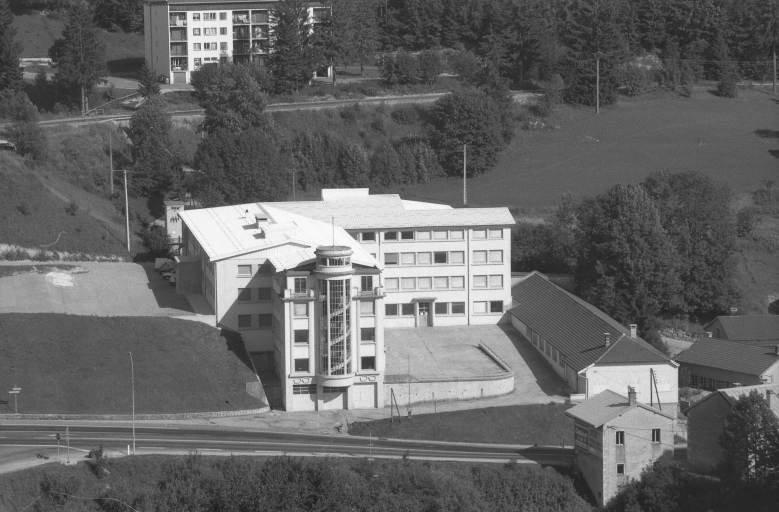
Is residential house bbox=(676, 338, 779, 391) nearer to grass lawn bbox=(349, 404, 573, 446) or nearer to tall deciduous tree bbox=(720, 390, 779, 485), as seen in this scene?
tall deciduous tree bbox=(720, 390, 779, 485)

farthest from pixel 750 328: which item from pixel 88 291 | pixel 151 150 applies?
pixel 151 150

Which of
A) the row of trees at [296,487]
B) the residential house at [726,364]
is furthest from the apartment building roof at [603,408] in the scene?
the residential house at [726,364]

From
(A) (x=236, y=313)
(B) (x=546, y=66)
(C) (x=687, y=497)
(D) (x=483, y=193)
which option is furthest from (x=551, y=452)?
(B) (x=546, y=66)

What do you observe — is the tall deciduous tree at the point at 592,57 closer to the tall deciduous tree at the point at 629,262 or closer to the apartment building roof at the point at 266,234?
the tall deciduous tree at the point at 629,262

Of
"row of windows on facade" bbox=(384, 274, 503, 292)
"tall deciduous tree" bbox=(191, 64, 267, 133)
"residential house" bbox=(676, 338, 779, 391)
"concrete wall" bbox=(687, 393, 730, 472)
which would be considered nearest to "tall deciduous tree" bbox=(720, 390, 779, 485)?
"concrete wall" bbox=(687, 393, 730, 472)

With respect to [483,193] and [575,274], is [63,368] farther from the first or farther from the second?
[483,193]

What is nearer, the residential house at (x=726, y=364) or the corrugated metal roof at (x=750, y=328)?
the residential house at (x=726, y=364)

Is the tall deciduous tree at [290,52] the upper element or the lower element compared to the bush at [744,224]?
upper
